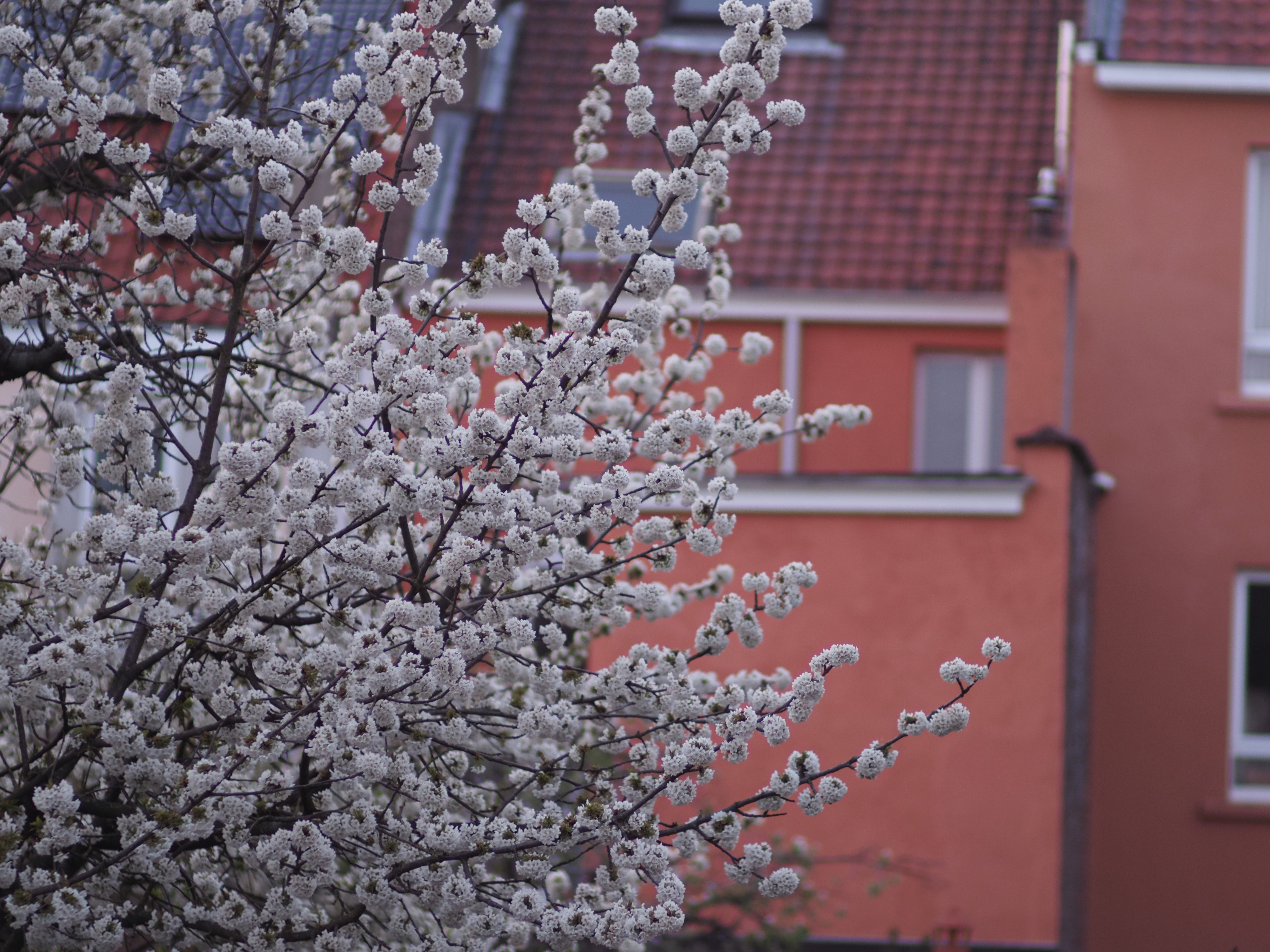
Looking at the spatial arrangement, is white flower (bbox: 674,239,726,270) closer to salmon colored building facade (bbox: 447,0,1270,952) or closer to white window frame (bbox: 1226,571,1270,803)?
salmon colored building facade (bbox: 447,0,1270,952)

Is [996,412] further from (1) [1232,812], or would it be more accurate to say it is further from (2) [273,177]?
(2) [273,177]

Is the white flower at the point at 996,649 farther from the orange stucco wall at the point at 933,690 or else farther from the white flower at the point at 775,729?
the orange stucco wall at the point at 933,690

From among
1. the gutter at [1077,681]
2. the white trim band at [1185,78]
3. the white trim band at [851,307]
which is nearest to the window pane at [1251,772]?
the gutter at [1077,681]

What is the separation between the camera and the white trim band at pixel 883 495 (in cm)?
850

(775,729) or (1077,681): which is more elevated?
(1077,681)

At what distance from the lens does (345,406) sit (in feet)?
11.5

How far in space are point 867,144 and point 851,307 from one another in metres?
1.70

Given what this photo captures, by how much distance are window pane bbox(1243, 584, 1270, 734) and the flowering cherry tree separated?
6.41 m

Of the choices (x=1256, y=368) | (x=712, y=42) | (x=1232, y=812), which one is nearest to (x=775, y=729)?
(x=1232, y=812)

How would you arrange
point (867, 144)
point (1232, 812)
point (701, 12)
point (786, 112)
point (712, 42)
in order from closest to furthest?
1. point (786, 112)
2. point (1232, 812)
3. point (867, 144)
4. point (712, 42)
5. point (701, 12)

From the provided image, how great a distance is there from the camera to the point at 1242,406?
10047 millimetres

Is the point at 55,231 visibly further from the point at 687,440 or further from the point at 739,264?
the point at 739,264

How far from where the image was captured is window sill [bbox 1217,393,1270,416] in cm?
1002

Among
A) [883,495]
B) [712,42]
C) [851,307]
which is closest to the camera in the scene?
[883,495]
